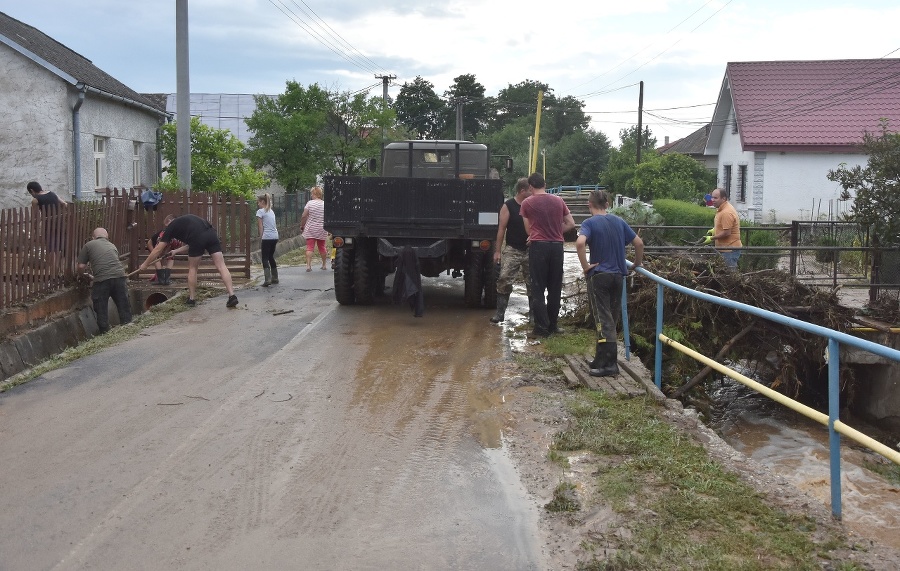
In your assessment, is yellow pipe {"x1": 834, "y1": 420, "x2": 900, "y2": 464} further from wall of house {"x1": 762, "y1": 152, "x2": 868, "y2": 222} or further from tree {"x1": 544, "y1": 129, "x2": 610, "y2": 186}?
tree {"x1": 544, "y1": 129, "x2": 610, "y2": 186}

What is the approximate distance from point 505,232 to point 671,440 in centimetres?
525

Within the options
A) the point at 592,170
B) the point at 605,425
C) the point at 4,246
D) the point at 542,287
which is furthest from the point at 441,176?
the point at 592,170

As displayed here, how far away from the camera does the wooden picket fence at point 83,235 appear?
38.6 feet

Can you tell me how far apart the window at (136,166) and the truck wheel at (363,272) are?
1467 centimetres

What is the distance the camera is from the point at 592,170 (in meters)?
64.8

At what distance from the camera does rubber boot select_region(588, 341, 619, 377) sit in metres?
8.34

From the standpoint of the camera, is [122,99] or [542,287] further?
[122,99]

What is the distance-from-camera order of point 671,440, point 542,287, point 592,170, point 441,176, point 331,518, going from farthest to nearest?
point 592,170
point 441,176
point 542,287
point 671,440
point 331,518

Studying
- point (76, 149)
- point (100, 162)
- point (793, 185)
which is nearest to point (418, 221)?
point (76, 149)

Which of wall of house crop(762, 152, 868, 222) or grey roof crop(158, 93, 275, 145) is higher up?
grey roof crop(158, 93, 275, 145)

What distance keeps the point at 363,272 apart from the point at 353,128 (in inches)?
821

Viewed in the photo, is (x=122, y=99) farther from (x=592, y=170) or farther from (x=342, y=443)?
(x=592, y=170)

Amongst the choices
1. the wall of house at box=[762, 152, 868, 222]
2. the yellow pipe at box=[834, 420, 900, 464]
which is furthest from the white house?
the wall of house at box=[762, 152, 868, 222]

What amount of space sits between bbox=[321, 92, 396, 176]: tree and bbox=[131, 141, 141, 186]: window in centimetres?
746
